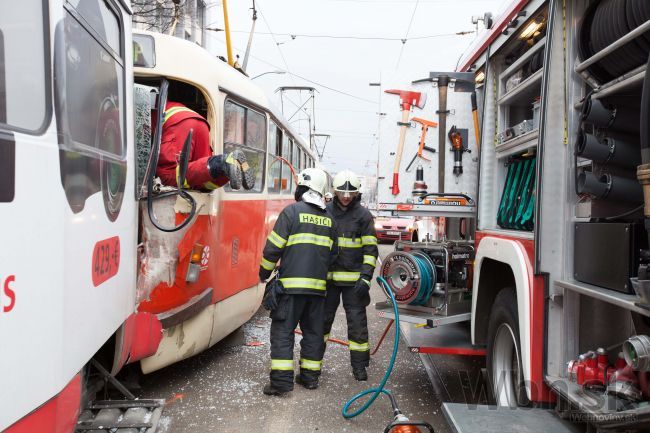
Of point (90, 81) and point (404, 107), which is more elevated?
point (404, 107)

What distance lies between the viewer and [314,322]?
4660 millimetres

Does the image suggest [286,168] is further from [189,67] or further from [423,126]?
[189,67]

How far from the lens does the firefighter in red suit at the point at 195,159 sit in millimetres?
3439

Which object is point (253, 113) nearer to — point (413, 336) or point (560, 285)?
point (413, 336)

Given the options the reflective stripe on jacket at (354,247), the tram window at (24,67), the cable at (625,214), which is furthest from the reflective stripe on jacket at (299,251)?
the tram window at (24,67)

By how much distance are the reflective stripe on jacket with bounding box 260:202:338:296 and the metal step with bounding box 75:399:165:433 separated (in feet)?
5.56

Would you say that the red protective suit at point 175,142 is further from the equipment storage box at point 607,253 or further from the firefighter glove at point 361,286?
the equipment storage box at point 607,253

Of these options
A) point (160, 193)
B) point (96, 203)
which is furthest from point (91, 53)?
point (160, 193)

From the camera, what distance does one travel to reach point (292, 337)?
450 centimetres

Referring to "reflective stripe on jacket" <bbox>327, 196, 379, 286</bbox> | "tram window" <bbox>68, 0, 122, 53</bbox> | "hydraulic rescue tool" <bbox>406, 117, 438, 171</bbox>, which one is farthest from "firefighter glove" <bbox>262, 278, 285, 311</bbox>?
"tram window" <bbox>68, 0, 122, 53</bbox>

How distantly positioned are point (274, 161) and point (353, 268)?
219 centimetres

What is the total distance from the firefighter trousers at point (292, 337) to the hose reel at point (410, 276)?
0.66 metres

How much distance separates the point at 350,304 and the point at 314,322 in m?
0.43

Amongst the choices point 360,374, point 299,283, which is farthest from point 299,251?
point 360,374
